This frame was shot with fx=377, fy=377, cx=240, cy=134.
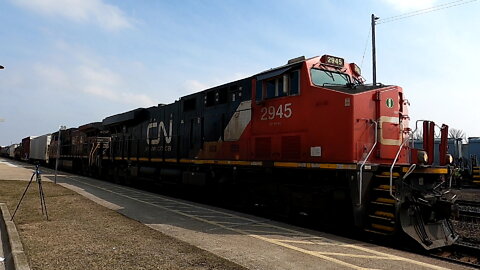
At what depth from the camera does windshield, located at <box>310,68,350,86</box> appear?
8.91m

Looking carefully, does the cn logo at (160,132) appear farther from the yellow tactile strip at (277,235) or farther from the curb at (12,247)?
the curb at (12,247)

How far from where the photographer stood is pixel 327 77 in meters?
9.16

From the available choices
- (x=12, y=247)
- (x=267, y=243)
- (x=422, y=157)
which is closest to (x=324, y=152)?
(x=422, y=157)

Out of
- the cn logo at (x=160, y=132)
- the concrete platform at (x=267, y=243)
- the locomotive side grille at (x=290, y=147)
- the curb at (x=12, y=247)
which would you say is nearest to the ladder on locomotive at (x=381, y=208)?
the concrete platform at (x=267, y=243)

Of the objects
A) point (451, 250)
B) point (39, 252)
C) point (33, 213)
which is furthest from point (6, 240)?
point (451, 250)

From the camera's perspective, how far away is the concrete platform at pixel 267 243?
5.58 meters

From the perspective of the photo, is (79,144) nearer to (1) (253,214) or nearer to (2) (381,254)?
(1) (253,214)

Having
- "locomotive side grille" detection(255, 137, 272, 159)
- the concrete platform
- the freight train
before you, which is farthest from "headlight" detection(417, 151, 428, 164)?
"locomotive side grille" detection(255, 137, 272, 159)

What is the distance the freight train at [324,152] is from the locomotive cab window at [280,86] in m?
0.03

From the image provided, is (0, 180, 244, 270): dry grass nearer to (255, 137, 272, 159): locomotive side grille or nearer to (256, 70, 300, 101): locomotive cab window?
(255, 137, 272, 159): locomotive side grille

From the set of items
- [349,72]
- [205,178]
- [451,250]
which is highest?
[349,72]

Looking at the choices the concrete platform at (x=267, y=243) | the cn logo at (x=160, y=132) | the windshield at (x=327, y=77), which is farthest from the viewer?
the cn logo at (x=160, y=132)

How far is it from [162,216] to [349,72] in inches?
238

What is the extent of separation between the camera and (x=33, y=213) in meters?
9.19
